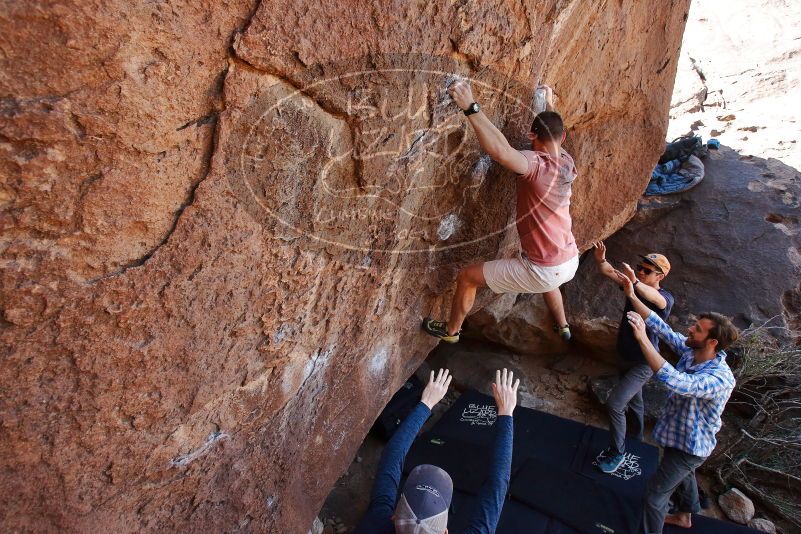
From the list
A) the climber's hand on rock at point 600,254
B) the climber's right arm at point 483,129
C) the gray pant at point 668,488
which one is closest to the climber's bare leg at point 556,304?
the climber's hand on rock at point 600,254

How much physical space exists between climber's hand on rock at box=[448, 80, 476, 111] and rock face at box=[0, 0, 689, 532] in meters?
Answer: 0.07

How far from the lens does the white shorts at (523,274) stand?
2752 millimetres

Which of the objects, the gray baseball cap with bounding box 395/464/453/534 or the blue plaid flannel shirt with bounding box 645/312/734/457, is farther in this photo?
the blue plaid flannel shirt with bounding box 645/312/734/457

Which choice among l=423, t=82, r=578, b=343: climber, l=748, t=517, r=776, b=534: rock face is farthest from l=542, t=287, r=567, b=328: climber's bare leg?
l=748, t=517, r=776, b=534: rock face

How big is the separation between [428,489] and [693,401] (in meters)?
1.68

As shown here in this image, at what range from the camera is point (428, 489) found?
181cm

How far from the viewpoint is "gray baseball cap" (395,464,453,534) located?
1723mm

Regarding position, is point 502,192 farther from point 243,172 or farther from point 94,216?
point 94,216

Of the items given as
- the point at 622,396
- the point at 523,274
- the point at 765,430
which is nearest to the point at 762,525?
the point at 765,430

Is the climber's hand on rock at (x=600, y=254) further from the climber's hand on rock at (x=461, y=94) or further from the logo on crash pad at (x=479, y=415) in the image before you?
the climber's hand on rock at (x=461, y=94)

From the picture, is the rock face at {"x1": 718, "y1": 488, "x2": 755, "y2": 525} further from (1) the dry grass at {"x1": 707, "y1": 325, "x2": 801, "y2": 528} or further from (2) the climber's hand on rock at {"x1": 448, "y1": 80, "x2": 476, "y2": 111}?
(2) the climber's hand on rock at {"x1": 448, "y1": 80, "x2": 476, "y2": 111}

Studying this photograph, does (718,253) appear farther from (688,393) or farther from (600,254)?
(688,393)

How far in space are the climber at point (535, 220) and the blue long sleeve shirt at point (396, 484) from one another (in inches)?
33.8

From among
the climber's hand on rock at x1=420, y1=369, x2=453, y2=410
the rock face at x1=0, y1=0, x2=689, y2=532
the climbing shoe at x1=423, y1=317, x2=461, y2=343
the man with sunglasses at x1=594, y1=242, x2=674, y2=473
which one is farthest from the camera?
the man with sunglasses at x1=594, y1=242, x2=674, y2=473
